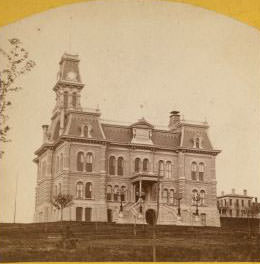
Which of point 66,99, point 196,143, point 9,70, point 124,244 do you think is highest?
point 9,70

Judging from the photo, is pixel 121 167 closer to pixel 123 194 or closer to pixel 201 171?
pixel 123 194

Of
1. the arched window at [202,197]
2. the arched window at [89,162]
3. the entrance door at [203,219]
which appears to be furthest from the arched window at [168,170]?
the arched window at [89,162]

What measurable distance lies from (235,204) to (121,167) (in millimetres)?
2039

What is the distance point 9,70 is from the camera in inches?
320

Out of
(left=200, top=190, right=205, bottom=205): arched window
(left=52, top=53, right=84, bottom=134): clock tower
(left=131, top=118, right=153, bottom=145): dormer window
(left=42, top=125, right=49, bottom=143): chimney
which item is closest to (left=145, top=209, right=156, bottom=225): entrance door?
(left=200, top=190, right=205, bottom=205): arched window


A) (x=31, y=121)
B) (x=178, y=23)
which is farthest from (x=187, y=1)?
(x=31, y=121)

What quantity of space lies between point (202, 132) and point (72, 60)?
258 cm

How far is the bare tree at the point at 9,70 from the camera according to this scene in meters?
8.00

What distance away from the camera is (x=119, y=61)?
347 inches

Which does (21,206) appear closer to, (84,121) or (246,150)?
(84,121)

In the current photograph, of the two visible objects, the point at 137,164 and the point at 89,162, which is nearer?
the point at 137,164

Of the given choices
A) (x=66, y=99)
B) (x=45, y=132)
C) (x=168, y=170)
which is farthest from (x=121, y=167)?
(x=45, y=132)

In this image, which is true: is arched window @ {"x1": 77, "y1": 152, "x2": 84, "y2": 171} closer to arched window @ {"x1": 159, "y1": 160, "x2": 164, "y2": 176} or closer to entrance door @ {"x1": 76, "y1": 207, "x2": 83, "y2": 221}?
entrance door @ {"x1": 76, "y1": 207, "x2": 83, "y2": 221}

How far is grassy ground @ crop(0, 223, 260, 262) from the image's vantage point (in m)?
7.45
